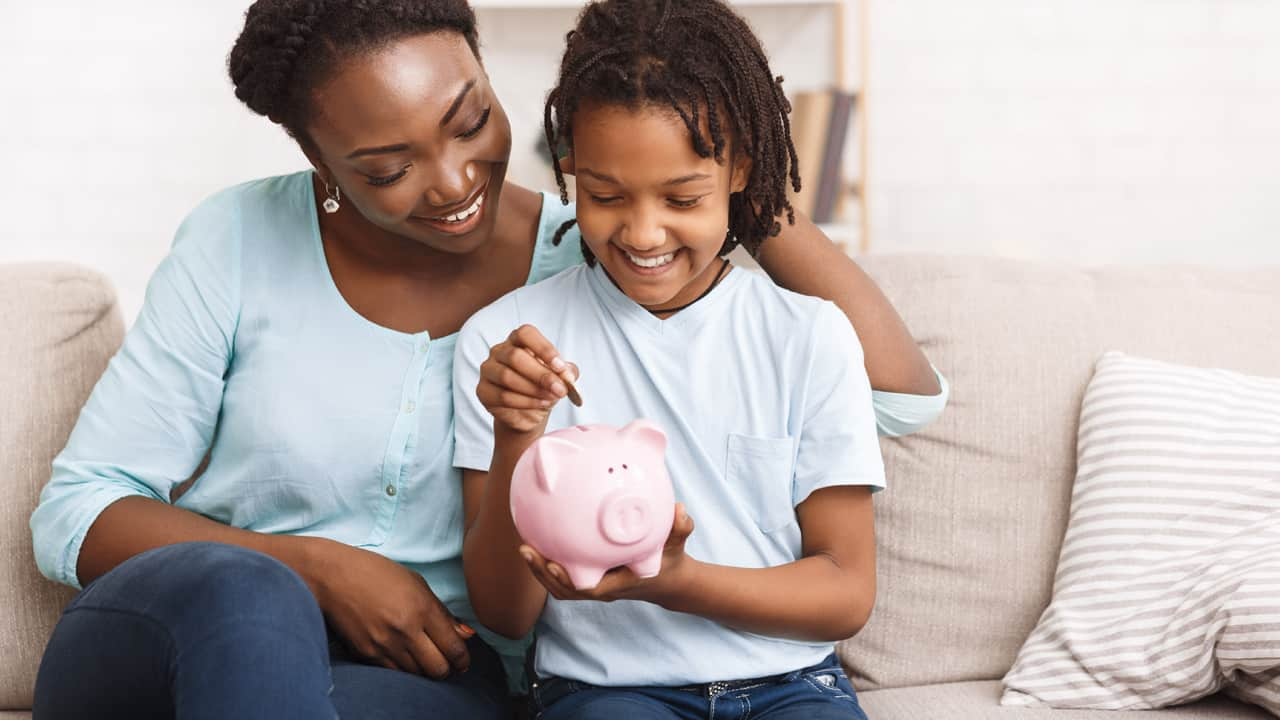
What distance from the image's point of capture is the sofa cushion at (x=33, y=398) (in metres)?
1.45

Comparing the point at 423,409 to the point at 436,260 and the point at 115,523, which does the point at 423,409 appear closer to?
the point at 436,260

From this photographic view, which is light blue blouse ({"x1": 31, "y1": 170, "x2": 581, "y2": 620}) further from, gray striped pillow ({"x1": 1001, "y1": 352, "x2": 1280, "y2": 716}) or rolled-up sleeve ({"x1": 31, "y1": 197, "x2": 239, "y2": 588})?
gray striped pillow ({"x1": 1001, "y1": 352, "x2": 1280, "y2": 716})

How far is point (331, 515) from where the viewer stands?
134cm

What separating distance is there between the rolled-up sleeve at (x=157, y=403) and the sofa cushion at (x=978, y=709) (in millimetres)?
894

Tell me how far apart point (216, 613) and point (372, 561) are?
0.33m

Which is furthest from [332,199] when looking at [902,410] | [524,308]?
[902,410]

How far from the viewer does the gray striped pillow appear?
1.31m

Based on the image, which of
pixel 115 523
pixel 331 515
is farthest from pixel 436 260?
pixel 115 523

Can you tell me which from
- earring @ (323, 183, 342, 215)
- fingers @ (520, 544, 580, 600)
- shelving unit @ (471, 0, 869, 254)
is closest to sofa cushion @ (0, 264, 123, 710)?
earring @ (323, 183, 342, 215)

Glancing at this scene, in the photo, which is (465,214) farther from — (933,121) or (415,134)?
(933,121)

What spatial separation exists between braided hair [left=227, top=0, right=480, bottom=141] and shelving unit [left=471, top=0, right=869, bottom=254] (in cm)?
121

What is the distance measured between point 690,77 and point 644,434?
1.20 feet

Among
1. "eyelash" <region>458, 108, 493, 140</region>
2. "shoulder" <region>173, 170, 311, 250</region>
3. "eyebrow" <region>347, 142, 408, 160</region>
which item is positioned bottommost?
"shoulder" <region>173, 170, 311, 250</region>

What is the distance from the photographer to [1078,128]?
265 centimetres
